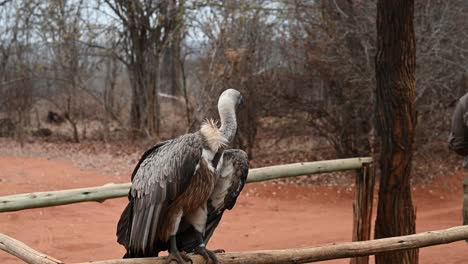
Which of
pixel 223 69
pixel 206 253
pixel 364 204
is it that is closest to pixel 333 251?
pixel 206 253

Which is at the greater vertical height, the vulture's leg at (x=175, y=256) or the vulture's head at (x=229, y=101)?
the vulture's head at (x=229, y=101)

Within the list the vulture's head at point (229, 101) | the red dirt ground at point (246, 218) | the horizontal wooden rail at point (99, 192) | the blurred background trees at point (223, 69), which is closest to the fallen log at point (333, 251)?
the vulture's head at point (229, 101)

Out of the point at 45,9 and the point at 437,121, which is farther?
the point at 45,9

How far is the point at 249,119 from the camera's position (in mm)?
10938

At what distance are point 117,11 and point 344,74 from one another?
7319 mm

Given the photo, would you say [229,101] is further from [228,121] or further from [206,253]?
[206,253]

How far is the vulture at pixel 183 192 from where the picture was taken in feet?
9.19

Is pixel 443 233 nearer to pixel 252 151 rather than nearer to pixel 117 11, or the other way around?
pixel 252 151

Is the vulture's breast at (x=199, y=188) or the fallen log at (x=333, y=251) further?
the vulture's breast at (x=199, y=188)

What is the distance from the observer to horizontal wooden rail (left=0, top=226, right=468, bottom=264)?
2664 mm

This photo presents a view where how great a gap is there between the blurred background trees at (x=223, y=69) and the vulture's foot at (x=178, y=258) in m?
6.79

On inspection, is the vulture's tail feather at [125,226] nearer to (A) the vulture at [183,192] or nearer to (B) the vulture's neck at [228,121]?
(A) the vulture at [183,192]

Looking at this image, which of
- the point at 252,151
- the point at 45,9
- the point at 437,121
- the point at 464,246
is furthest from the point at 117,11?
the point at 464,246

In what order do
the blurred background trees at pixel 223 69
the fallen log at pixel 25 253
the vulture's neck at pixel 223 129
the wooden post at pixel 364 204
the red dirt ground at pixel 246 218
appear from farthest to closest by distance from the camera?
the blurred background trees at pixel 223 69 < the red dirt ground at pixel 246 218 < the wooden post at pixel 364 204 < the vulture's neck at pixel 223 129 < the fallen log at pixel 25 253
